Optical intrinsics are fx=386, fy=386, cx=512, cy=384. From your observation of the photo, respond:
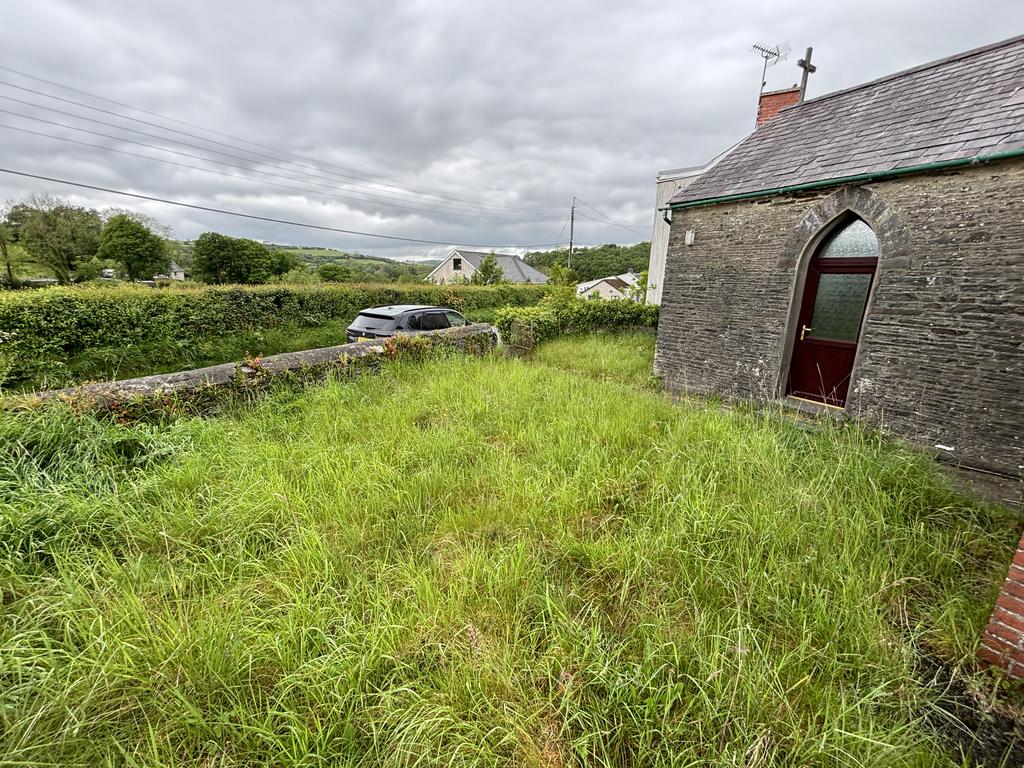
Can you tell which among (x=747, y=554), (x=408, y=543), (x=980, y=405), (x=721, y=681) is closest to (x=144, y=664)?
(x=408, y=543)

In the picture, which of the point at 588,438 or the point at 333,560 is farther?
the point at 588,438

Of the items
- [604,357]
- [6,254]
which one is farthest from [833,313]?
[6,254]

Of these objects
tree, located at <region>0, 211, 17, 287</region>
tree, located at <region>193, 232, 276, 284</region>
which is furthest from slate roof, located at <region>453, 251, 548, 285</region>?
tree, located at <region>0, 211, 17, 287</region>

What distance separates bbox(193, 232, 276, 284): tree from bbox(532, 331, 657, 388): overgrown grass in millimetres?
31948

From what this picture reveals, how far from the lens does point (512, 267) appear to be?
44.8 metres

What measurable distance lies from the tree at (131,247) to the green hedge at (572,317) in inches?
1652

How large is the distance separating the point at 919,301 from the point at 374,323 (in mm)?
9072

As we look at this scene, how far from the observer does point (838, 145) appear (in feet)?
20.2

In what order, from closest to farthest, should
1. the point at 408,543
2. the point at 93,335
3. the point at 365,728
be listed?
the point at 365,728 < the point at 408,543 < the point at 93,335

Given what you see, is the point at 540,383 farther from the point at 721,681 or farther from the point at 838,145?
the point at 838,145

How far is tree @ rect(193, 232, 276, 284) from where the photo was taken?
110 ft

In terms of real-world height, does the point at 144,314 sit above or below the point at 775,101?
below

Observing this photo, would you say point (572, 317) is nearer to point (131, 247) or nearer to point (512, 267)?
point (512, 267)

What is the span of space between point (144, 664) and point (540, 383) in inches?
193
